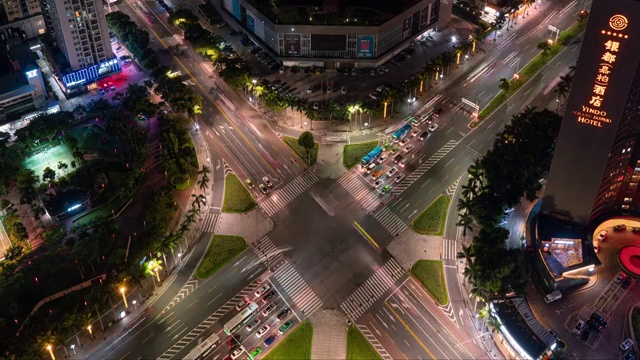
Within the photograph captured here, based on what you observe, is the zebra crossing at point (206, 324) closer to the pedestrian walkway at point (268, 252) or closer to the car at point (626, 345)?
the pedestrian walkway at point (268, 252)

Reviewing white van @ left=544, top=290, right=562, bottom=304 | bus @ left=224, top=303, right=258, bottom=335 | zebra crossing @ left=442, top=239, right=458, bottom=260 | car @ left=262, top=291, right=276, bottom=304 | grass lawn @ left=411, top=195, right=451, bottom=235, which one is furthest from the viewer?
grass lawn @ left=411, top=195, right=451, bottom=235

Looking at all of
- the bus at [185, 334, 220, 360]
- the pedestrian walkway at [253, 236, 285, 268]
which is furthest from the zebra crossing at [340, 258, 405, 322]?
the bus at [185, 334, 220, 360]

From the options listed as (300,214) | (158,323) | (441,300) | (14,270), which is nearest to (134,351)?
(158,323)

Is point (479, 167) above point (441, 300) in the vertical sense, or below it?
above

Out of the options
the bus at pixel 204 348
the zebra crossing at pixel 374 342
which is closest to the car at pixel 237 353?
the bus at pixel 204 348

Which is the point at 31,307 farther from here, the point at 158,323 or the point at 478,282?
the point at 478,282

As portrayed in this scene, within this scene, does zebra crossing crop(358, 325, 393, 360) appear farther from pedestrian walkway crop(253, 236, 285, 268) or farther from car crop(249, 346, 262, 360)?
pedestrian walkway crop(253, 236, 285, 268)
